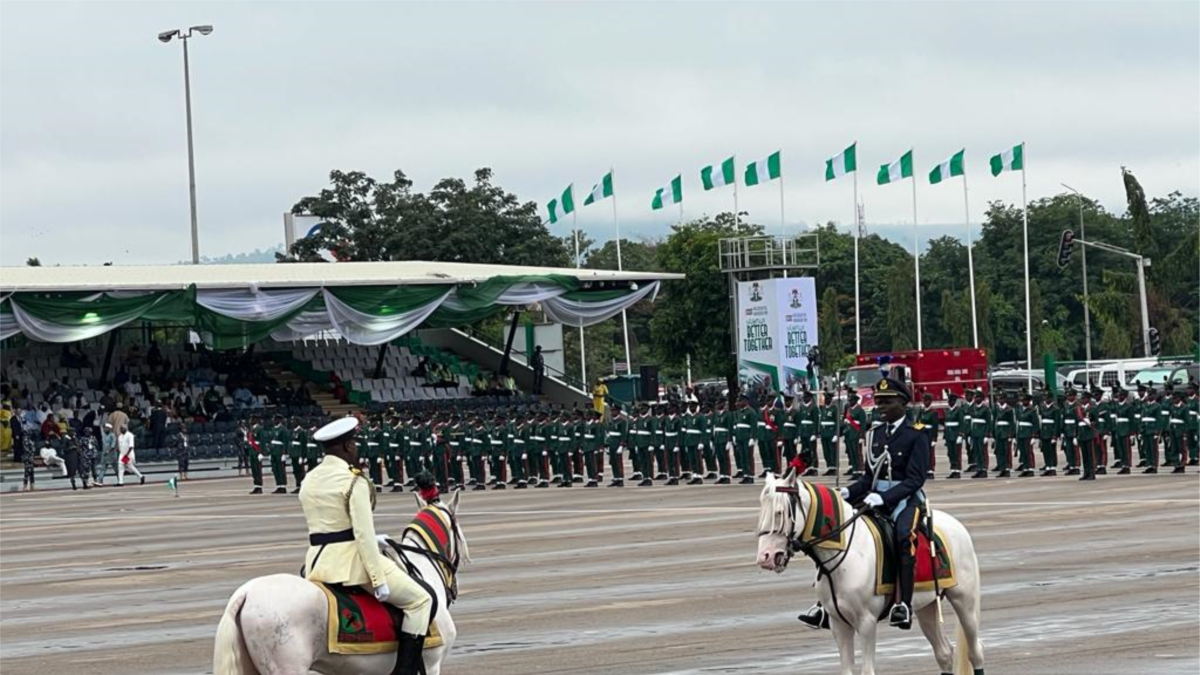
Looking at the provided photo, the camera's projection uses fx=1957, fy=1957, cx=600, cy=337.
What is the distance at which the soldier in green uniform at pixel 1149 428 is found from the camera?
32688mm

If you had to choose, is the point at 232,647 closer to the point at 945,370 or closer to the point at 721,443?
the point at 721,443

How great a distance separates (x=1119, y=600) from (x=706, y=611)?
337 centimetres

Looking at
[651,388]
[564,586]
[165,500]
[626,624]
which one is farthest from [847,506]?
[651,388]

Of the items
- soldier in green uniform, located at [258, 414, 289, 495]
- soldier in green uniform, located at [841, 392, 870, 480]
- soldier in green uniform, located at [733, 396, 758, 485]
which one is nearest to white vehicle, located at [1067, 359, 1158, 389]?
soldier in green uniform, located at [841, 392, 870, 480]

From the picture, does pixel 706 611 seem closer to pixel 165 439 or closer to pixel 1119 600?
pixel 1119 600

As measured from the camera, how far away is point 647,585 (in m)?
18.7

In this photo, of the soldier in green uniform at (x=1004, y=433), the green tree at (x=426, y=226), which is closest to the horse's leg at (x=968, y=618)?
the soldier in green uniform at (x=1004, y=433)

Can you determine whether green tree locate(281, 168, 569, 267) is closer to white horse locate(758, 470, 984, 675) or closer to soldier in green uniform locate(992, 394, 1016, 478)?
soldier in green uniform locate(992, 394, 1016, 478)

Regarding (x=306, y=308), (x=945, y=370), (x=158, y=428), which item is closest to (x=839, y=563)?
(x=158, y=428)

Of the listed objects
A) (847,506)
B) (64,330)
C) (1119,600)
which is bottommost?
(1119,600)

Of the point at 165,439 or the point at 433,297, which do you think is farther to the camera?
the point at 433,297

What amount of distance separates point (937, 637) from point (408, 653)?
3644 mm

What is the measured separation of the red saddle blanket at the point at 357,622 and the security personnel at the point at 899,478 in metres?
3.19

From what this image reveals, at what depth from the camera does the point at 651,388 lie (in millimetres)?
61719
